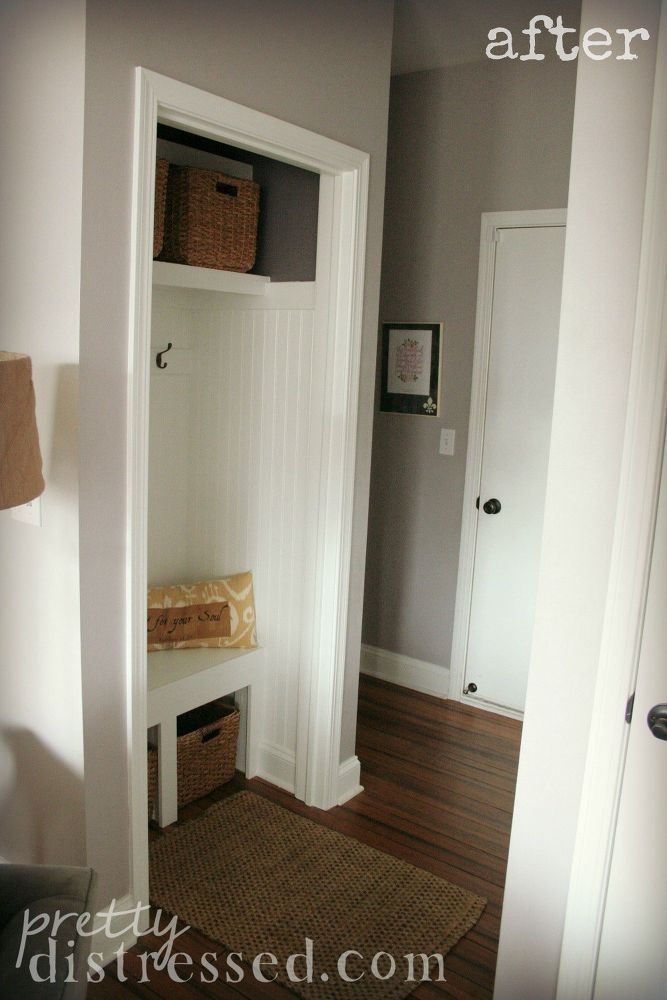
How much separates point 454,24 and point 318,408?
5.64 feet

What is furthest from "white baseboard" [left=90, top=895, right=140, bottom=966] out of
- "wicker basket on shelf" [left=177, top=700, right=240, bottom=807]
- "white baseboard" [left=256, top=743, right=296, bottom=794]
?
"white baseboard" [left=256, top=743, right=296, bottom=794]

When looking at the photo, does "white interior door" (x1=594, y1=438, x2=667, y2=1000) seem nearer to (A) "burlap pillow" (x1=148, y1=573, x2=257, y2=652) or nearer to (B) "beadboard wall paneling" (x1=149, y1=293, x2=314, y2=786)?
(B) "beadboard wall paneling" (x1=149, y1=293, x2=314, y2=786)

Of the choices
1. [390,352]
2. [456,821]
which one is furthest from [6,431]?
[390,352]

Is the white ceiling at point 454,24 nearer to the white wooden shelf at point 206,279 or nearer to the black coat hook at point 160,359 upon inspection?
the white wooden shelf at point 206,279

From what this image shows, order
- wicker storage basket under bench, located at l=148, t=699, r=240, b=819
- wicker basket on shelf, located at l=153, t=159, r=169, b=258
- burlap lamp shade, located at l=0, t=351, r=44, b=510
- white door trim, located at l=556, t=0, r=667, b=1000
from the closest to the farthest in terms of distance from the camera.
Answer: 1. white door trim, located at l=556, t=0, r=667, b=1000
2. burlap lamp shade, located at l=0, t=351, r=44, b=510
3. wicker basket on shelf, located at l=153, t=159, r=169, b=258
4. wicker storage basket under bench, located at l=148, t=699, r=240, b=819

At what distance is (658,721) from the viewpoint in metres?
1.45

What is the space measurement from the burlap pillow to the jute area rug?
0.59 meters

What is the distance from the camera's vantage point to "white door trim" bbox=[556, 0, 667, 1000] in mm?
1397

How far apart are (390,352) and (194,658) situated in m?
1.80

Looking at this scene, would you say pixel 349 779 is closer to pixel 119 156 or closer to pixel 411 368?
pixel 411 368

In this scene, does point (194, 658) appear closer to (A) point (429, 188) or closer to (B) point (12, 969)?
(B) point (12, 969)

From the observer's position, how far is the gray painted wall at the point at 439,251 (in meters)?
3.40

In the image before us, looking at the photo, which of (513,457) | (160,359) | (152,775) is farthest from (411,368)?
(152,775)

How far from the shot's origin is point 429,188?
3709mm
